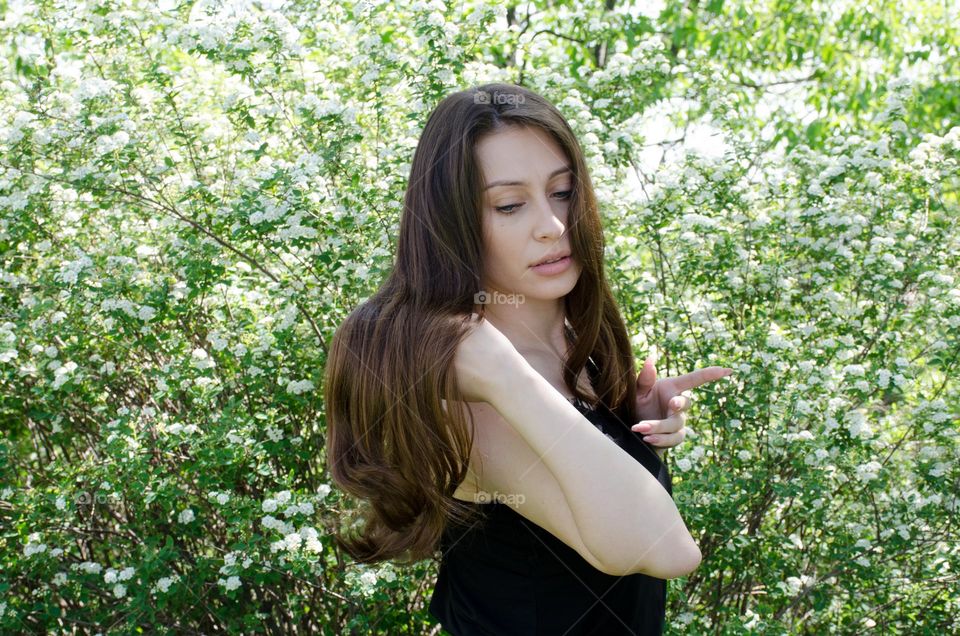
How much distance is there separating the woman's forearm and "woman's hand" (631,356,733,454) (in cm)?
31

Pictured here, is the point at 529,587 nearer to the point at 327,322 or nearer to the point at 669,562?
the point at 669,562

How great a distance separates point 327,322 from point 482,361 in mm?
2014

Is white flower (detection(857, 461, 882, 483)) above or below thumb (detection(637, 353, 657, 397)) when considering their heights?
below

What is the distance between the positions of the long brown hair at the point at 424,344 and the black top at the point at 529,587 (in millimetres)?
66

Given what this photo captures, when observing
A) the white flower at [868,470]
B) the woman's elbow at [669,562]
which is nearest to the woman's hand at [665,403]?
the woman's elbow at [669,562]

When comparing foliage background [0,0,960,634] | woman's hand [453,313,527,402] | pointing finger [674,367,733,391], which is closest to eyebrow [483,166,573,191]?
woman's hand [453,313,527,402]

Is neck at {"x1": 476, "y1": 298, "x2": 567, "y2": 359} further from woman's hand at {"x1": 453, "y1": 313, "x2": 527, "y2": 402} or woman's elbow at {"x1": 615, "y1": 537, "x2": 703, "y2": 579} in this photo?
woman's elbow at {"x1": 615, "y1": 537, "x2": 703, "y2": 579}

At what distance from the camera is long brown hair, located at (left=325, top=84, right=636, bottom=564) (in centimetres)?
144

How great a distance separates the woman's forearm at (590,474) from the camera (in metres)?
1.32

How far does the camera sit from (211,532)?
3.51 meters

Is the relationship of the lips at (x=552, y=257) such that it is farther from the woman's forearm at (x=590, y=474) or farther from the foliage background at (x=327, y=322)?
the foliage background at (x=327, y=322)

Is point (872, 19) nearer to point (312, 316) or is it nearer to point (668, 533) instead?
point (312, 316)

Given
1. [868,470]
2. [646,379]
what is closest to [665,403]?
[646,379]

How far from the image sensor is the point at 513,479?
1.49 m
